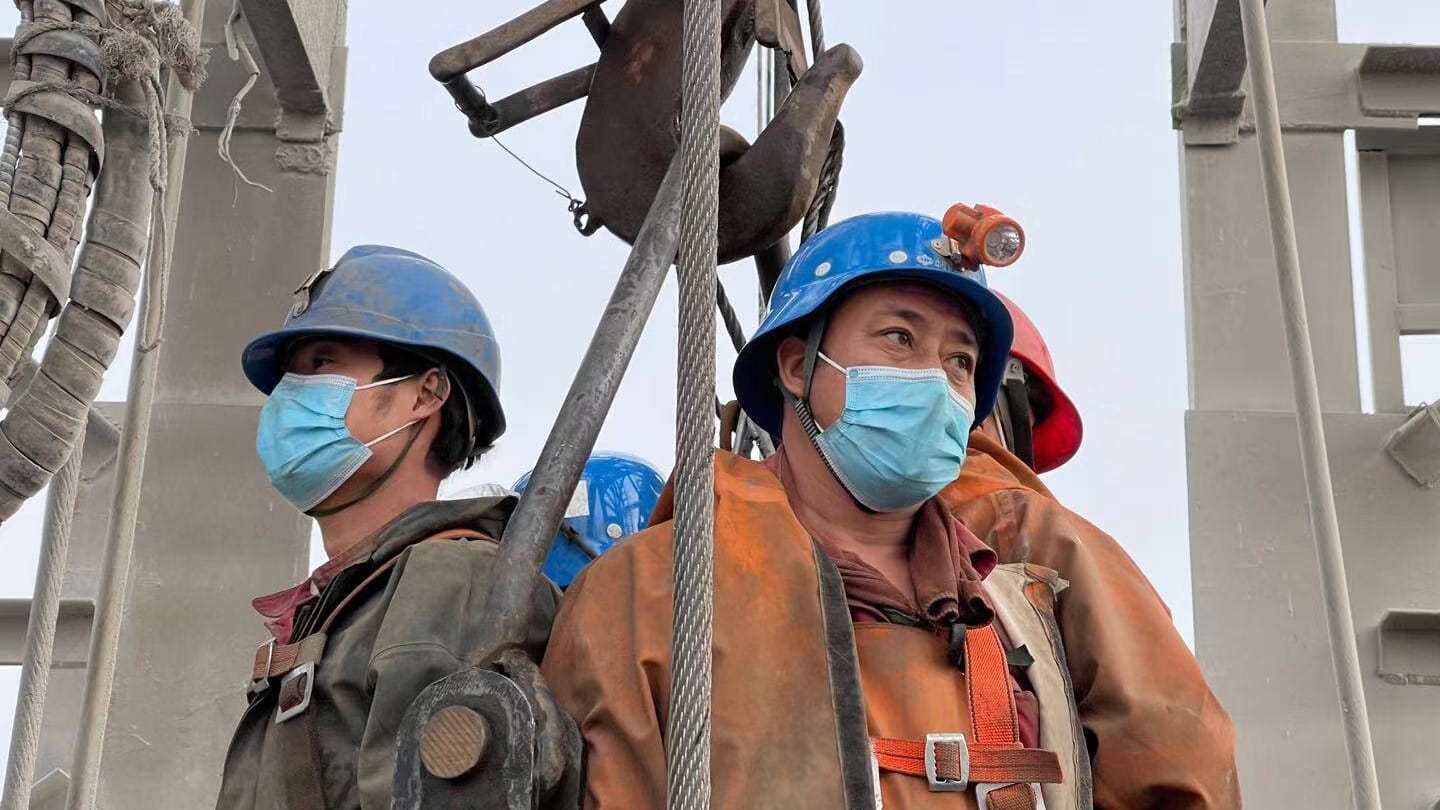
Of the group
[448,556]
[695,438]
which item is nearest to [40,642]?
[448,556]

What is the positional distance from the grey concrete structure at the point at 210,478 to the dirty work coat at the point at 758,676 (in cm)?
383

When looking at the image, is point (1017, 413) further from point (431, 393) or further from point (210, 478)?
point (210, 478)

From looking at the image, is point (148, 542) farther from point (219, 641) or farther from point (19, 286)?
point (19, 286)

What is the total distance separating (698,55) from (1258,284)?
211 inches

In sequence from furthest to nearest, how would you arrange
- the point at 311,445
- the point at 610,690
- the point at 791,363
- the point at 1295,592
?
the point at 1295,592, the point at 311,445, the point at 791,363, the point at 610,690

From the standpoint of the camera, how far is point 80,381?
3297 mm

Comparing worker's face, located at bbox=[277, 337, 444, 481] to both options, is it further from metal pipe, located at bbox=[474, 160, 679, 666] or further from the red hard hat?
the red hard hat

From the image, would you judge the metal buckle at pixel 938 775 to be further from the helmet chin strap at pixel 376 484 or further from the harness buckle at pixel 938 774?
the helmet chin strap at pixel 376 484

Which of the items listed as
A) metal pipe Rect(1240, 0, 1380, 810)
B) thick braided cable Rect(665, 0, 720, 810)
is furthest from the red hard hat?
thick braided cable Rect(665, 0, 720, 810)

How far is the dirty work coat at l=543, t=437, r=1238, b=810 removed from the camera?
2.52 metres

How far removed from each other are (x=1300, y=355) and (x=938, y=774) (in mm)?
1894

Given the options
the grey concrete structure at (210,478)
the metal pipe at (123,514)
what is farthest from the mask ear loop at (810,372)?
the grey concrete structure at (210,478)

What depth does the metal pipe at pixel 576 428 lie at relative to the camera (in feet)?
8.36

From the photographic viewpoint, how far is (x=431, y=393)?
342 cm
